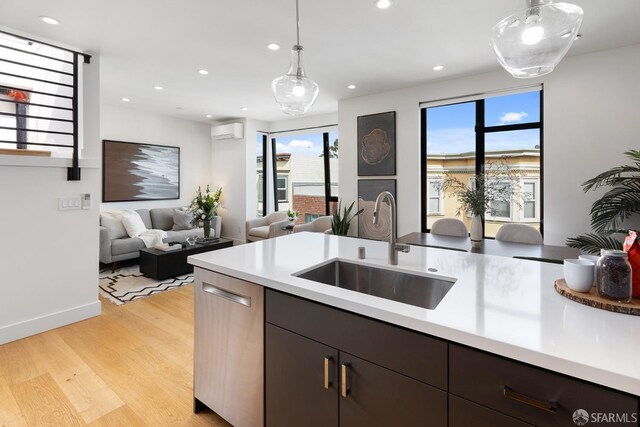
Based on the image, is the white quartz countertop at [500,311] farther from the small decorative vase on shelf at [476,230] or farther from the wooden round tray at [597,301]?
the small decorative vase on shelf at [476,230]

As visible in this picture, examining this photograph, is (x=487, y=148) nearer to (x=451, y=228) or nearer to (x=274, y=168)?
(x=451, y=228)

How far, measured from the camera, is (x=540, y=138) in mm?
3609

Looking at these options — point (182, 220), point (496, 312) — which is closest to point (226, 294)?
point (496, 312)

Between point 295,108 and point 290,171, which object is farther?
point 290,171

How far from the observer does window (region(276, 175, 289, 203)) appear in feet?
22.4

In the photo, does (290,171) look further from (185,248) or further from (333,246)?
(333,246)

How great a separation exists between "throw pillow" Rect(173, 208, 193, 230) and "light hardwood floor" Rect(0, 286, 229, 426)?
8.89 feet

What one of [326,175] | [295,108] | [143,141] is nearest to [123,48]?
[295,108]

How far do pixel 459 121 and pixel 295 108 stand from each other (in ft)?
9.52

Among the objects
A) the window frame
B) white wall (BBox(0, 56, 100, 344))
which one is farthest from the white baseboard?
the window frame

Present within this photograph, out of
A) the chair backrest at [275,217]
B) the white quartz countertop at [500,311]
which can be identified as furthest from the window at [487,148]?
the chair backrest at [275,217]

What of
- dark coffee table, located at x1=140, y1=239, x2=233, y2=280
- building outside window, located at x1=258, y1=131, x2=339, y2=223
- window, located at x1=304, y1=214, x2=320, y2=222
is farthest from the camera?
window, located at x1=304, y1=214, x2=320, y2=222

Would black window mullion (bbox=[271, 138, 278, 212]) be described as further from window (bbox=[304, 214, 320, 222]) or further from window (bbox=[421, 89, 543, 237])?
window (bbox=[421, 89, 543, 237])

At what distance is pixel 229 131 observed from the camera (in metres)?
6.22
